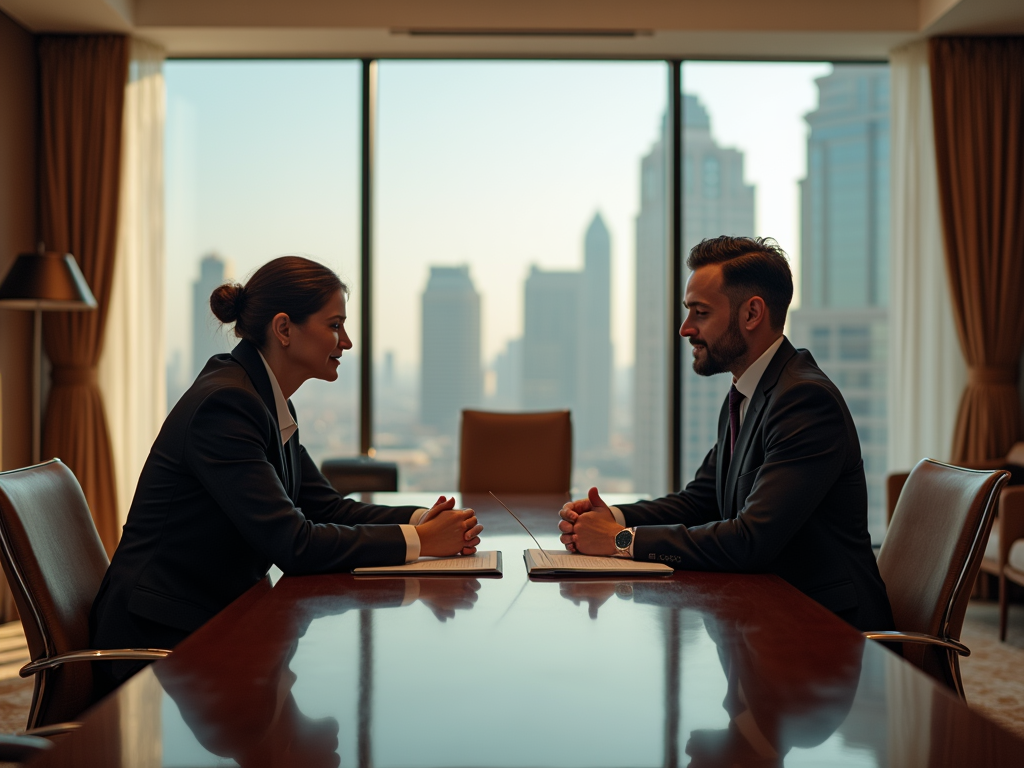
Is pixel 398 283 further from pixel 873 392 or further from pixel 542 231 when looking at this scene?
pixel 873 392

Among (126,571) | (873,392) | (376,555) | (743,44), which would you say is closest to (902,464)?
(873,392)

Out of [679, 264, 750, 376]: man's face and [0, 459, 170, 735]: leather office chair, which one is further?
[679, 264, 750, 376]: man's face

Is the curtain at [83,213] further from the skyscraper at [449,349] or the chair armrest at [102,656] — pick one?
the chair armrest at [102,656]

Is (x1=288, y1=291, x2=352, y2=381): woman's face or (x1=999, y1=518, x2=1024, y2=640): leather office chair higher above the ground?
(x1=288, y1=291, x2=352, y2=381): woman's face

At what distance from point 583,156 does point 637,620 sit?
13.5 feet

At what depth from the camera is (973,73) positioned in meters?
4.68

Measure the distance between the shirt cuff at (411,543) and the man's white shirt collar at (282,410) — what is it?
387mm

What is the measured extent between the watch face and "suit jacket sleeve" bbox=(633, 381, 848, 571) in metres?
0.03

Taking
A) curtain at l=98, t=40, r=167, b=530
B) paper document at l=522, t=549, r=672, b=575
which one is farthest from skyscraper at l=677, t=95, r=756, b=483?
paper document at l=522, t=549, r=672, b=575

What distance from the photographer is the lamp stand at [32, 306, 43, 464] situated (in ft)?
13.7

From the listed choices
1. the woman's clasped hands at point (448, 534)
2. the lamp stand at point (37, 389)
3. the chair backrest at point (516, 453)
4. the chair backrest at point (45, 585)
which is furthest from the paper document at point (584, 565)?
the lamp stand at point (37, 389)

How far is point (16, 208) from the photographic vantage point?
4.46 meters

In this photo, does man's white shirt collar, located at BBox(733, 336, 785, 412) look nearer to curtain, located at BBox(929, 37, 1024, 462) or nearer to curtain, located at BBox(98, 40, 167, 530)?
curtain, located at BBox(929, 37, 1024, 462)

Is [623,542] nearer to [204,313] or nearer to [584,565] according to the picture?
[584,565]
